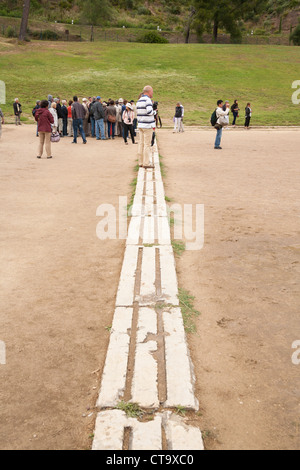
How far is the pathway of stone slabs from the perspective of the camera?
2309 millimetres

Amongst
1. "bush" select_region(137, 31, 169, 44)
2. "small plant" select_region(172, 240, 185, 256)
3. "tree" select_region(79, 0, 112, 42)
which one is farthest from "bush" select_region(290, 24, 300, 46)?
"small plant" select_region(172, 240, 185, 256)

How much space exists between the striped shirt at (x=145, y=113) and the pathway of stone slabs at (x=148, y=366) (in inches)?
228

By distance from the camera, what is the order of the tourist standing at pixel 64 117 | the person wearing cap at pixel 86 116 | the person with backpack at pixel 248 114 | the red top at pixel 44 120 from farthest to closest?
1. the person with backpack at pixel 248 114
2. the tourist standing at pixel 64 117
3. the person wearing cap at pixel 86 116
4. the red top at pixel 44 120

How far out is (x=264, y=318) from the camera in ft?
11.7

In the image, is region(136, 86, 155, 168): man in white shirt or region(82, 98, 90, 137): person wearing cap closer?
region(136, 86, 155, 168): man in white shirt

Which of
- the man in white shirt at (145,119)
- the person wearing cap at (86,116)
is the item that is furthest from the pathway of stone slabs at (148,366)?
the person wearing cap at (86,116)

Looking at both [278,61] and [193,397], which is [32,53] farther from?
[193,397]

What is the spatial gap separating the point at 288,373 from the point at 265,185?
6.45m

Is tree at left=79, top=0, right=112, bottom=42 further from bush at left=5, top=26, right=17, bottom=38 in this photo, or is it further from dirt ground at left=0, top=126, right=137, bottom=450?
dirt ground at left=0, top=126, right=137, bottom=450

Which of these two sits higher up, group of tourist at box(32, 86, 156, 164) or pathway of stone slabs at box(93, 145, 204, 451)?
A: group of tourist at box(32, 86, 156, 164)

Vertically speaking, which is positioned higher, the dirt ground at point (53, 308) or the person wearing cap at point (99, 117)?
the person wearing cap at point (99, 117)

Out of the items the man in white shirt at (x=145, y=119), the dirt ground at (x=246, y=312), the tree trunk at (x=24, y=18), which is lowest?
the dirt ground at (x=246, y=312)

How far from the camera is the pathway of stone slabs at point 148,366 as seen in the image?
2.31m

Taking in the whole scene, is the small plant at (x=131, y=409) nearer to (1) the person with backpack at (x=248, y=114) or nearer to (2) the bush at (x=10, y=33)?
(1) the person with backpack at (x=248, y=114)
